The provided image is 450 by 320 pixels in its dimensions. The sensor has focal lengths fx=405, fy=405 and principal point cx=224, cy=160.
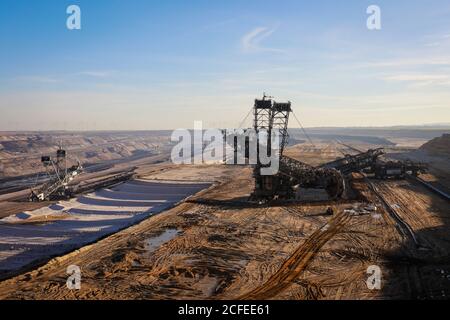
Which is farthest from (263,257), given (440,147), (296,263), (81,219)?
(440,147)

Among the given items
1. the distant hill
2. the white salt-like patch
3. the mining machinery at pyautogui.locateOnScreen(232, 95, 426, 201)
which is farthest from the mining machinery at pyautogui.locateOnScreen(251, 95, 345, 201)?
the distant hill

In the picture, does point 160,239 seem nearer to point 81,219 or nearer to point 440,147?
point 81,219

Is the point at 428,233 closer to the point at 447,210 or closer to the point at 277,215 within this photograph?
the point at 447,210

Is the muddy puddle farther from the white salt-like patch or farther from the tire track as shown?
the tire track

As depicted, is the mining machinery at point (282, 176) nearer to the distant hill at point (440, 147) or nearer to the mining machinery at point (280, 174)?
the mining machinery at point (280, 174)
